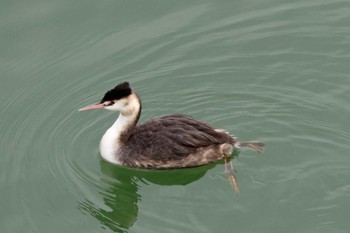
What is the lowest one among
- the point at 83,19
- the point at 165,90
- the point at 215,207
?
the point at 215,207

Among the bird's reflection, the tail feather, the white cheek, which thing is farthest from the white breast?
the tail feather

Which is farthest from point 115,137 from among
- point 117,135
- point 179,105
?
point 179,105

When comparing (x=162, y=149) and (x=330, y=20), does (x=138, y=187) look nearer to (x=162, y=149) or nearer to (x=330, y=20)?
(x=162, y=149)

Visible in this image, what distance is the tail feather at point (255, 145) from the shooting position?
9691 millimetres

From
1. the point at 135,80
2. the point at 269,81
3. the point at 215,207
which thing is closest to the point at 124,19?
the point at 135,80

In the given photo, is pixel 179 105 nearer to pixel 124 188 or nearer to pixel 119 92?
pixel 119 92

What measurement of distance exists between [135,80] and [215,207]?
8.33 ft

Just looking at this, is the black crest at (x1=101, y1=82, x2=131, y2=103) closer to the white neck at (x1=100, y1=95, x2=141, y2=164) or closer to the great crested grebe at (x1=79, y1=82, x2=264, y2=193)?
the great crested grebe at (x1=79, y1=82, x2=264, y2=193)

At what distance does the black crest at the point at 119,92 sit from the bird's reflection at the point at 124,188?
85 centimetres

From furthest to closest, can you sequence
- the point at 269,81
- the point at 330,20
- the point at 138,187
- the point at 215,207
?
1. the point at 330,20
2. the point at 269,81
3. the point at 138,187
4. the point at 215,207

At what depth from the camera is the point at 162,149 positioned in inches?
380

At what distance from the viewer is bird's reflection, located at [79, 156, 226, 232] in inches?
364

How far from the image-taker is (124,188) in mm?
9688

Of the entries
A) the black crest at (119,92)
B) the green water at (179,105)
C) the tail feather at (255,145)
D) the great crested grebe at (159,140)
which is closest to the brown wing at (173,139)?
the great crested grebe at (159,140)
